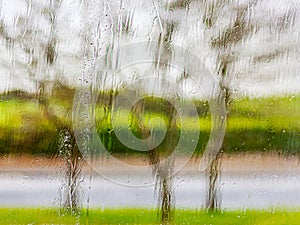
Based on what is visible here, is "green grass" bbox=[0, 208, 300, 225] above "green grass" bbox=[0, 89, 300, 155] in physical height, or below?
below

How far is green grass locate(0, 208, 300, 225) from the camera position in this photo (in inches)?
65.8

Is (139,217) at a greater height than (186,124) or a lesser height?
lesser

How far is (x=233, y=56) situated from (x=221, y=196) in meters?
0.53

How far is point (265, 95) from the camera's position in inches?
66.6

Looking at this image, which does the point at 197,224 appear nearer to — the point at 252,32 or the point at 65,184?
the point at 65,184

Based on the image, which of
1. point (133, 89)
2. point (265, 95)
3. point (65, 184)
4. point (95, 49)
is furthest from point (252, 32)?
point (65, 184)

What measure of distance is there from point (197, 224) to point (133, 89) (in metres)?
0.57

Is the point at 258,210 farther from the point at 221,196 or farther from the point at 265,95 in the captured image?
the point at 265,95

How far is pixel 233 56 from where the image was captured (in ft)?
5.62

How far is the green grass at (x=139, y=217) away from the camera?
1.67m

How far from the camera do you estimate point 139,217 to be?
1701mm

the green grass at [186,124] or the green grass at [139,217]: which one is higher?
the green grass at [186,124]

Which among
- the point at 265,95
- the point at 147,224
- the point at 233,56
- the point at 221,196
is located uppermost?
the point at 233,56

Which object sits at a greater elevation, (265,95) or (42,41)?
(42,41)
